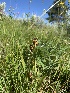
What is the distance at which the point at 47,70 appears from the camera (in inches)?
76.9

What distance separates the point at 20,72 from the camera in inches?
68.9

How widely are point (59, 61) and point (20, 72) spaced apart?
1.55 feet

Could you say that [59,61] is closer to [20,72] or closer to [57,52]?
[57,52]


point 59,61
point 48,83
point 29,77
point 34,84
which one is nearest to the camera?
point 34,84

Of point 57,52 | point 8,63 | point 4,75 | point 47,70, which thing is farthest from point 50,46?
point 4,75

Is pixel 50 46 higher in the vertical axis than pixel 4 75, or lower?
higher

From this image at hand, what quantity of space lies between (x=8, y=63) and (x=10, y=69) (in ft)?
0.42

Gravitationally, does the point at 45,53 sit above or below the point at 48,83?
above

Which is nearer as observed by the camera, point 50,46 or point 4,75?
point 4,75

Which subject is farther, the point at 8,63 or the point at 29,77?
the point at 8,63

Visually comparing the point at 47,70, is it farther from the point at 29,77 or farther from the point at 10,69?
the point at 10,69

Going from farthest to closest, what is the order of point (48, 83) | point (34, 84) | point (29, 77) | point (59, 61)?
point (59, 61)
point (48, 83)
point (29, 77)
point (34, 84)

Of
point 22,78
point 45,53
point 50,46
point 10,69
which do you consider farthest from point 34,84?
point 50,46

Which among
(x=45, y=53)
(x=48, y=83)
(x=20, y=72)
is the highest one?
(x=45, y=53)
